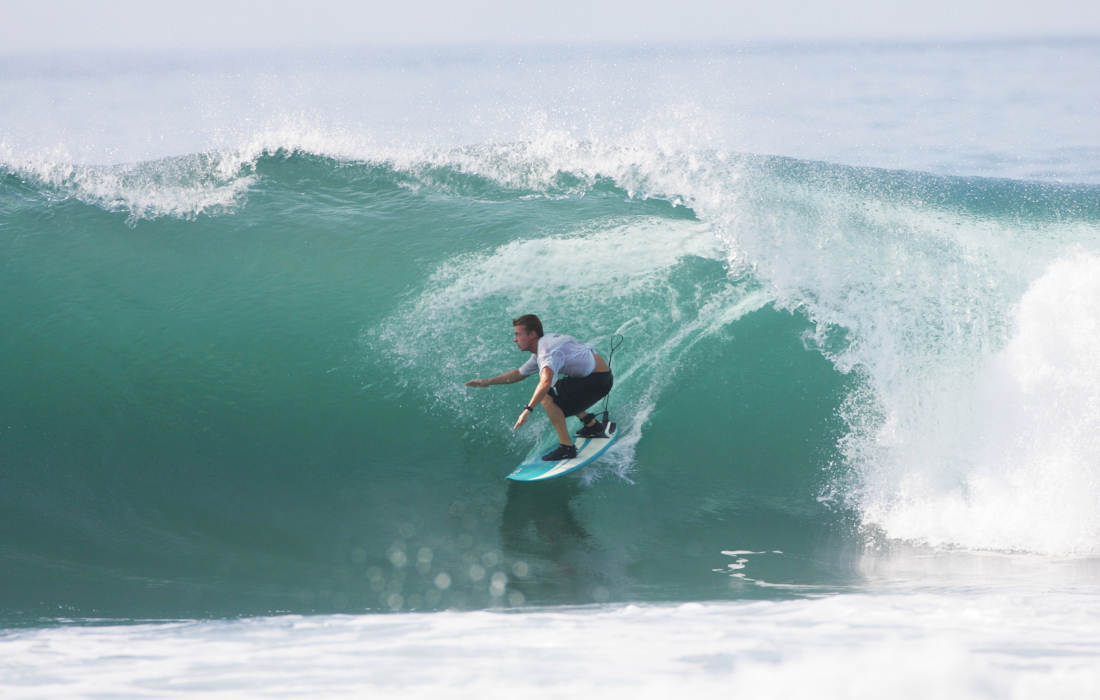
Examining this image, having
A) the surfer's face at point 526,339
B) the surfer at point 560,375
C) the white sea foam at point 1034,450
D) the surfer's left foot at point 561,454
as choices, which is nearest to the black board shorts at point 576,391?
the surfer at point 560,375

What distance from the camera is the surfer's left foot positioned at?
17.8 feet

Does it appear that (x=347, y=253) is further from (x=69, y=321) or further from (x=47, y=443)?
(x=47, y=443)

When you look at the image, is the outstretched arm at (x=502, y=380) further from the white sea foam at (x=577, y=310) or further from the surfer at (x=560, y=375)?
the white sea foam at (x=577, y=310)

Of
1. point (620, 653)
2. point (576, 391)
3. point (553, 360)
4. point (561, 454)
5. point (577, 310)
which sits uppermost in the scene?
point (577, 310)

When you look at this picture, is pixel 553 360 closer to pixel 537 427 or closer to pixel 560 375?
pixel 560 375

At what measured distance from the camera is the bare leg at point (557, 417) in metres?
5.28

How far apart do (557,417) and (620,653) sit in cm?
262

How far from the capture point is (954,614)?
3.13m

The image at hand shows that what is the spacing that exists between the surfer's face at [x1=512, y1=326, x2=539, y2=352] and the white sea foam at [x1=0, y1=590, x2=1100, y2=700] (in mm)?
1965

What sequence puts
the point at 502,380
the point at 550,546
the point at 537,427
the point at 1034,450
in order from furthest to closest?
the point at 537,427 → the point at 1034,450 → the point at 502,380 → the point at 550,546

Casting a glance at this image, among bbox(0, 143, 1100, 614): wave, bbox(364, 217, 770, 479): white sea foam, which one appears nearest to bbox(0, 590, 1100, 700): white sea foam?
bbox(0, 143, 1100, 614): wave

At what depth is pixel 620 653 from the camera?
2799 millimetres

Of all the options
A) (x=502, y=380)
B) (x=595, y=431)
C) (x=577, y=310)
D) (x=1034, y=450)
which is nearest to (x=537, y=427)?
(x=595, y=431)

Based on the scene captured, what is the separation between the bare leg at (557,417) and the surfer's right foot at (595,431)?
0.30 meters
